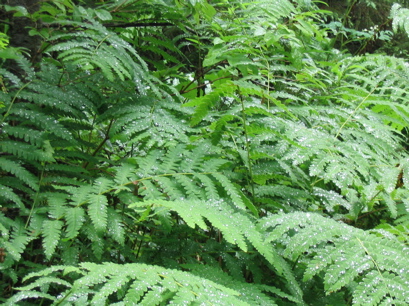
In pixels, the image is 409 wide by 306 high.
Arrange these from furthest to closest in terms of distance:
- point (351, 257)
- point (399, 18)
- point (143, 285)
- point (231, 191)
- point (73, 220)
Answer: point (399, 18) → point (231, 191) → point (73, 220) → point (351, 257) → point (143, 285)

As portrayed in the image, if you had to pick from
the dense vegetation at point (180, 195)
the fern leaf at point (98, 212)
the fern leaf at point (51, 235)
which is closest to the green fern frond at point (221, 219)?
the dense vegetation at point (180, 195)

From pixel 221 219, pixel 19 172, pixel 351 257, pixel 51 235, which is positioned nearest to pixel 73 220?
pixel 51 235

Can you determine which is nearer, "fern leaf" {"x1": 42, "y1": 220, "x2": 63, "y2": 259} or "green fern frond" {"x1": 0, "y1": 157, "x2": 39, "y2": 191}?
"fern leaf" {"x1": 42, "y1": 220, "x2": 63, "y2": 259}

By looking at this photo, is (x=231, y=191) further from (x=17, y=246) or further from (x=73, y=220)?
(x=17, y=246)

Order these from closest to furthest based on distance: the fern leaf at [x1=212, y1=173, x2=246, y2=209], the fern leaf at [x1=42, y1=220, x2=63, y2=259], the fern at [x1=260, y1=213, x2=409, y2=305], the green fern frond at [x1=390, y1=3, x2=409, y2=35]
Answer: the fern at [x1=260, y1=213, x2=409, y2=305], the fern leaf at [x1=42, y1=220, x2=63, y2=259], the fern leaf at [x1=212, y1=173, x2=246, y2=209], the green fern frond at [x1=390, y1=3, x2=409, y2=35]

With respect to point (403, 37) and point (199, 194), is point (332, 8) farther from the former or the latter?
point (199, 194)

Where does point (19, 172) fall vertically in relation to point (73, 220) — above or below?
above

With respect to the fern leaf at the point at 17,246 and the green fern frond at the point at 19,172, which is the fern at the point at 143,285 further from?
the green fern frond at the point at 19,172

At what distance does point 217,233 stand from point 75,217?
66 centimetres

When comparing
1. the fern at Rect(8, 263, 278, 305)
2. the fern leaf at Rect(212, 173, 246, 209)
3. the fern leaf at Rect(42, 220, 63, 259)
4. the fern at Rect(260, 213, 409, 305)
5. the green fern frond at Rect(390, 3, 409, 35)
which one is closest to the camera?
the fern at Rect(8, 263, 278, 305)

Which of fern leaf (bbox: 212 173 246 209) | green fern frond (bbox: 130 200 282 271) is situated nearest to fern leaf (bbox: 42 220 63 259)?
green fern frond (bbox: 130 200 282 271)

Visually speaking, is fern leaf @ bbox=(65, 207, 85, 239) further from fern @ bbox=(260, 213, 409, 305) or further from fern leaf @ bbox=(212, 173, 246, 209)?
fern @ bbox=(260, 213, 409, 305)

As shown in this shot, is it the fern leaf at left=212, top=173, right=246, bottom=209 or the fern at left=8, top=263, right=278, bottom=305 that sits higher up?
the fern leaf at left=212, top=173, right=246, bottom=209

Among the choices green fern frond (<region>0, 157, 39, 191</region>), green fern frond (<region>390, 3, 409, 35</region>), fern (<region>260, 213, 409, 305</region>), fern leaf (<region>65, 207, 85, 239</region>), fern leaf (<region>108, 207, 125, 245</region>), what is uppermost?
green fern frond (<region>390, 3, 409, 35</region>)
